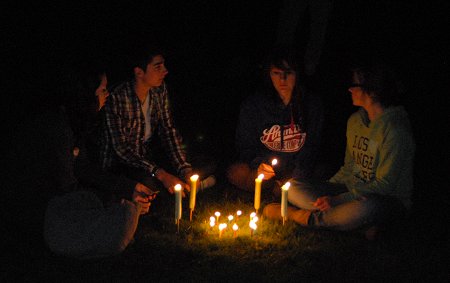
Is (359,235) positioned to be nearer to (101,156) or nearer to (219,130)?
(101,156)

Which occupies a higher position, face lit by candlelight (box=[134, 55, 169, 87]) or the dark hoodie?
face lit by candlelight (box=[134, 55, 169, 87])

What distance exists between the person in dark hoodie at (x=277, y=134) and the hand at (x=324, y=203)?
0.83 metres

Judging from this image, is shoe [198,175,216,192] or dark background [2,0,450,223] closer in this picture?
shoe [198,175,216,192]

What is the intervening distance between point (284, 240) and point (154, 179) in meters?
1.61

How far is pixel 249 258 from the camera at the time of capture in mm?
4879

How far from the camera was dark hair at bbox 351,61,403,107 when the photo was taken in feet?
17.4

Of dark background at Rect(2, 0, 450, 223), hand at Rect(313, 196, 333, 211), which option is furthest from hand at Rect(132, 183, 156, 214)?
dark background at Rect(2, 0, 450, 223)

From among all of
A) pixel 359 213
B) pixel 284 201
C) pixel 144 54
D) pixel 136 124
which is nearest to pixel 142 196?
pixel 136 124

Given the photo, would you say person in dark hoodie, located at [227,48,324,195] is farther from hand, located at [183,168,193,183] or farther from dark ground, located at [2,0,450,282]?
dark ground, located at [2,0,450,282]

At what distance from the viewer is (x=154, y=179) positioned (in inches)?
237

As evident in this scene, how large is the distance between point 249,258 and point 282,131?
1.94 metres

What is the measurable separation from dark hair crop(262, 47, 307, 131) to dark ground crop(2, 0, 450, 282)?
1.44 meters

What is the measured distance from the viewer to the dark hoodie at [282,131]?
20.9ft

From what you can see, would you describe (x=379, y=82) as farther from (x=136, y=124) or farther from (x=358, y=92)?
(x=136, y=124)
